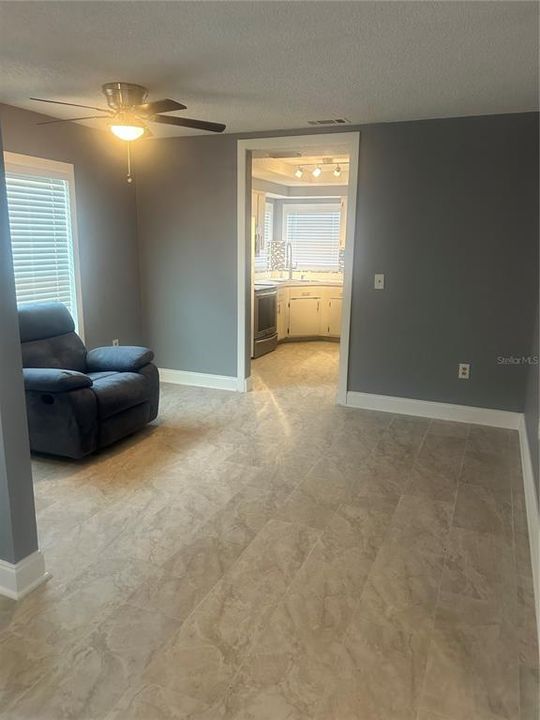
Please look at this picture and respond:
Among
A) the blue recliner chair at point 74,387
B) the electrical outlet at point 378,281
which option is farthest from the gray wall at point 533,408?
the blue recliner chair at point 74,387

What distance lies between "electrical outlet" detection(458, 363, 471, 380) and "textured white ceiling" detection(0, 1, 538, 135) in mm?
1915

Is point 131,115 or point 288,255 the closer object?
point 131,115

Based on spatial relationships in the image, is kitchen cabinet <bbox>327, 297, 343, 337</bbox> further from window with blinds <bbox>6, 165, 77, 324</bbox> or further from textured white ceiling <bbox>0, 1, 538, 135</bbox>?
window with blinds <bbox>6, 165, 77, 324</bbox>

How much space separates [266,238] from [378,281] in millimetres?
3715

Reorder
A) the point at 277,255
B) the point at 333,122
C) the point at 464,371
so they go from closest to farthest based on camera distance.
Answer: the point at 333,122
the point at 464,371
the point at 277,255

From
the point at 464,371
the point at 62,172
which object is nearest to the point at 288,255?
the point at 62,172

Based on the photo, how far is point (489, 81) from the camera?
3.02 meters

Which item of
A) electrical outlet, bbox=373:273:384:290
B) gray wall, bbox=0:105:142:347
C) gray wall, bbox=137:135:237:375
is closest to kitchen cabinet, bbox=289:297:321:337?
gray wall, bbox=137:135:237:375

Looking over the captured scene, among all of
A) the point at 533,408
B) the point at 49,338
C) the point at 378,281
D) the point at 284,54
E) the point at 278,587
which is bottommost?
the point at 278,587

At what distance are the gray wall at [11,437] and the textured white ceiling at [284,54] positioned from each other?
3.34 feet

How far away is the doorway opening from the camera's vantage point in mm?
5043

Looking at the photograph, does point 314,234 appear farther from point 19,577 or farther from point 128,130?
point 19,577

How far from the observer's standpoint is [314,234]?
7941 millimetres

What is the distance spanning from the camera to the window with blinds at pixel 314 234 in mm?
7828
